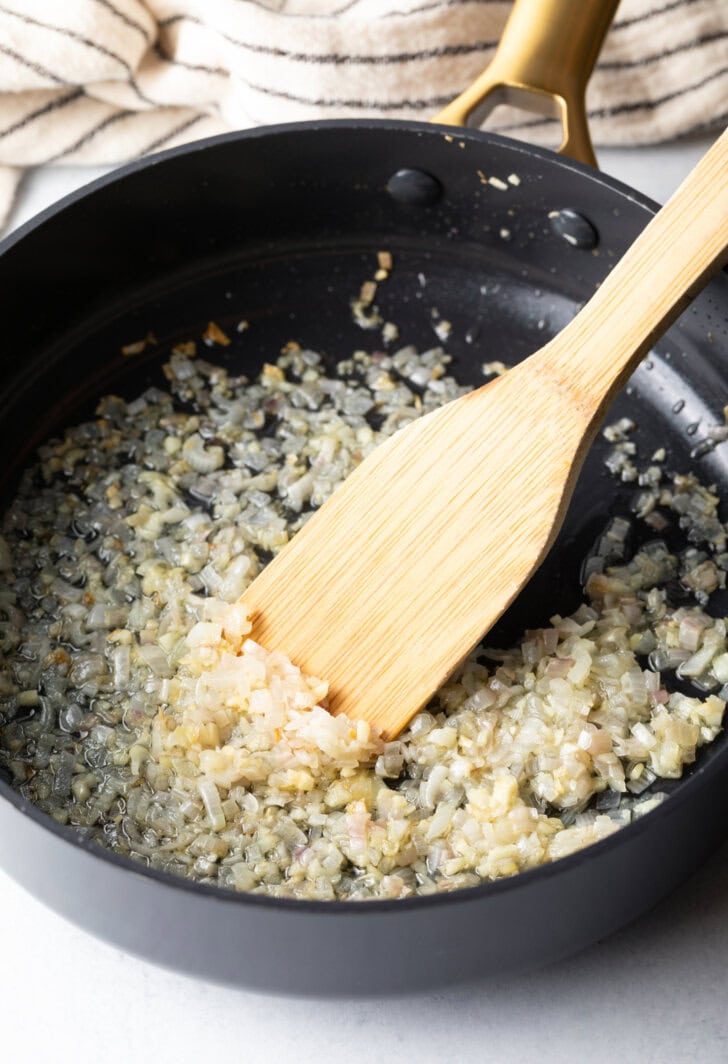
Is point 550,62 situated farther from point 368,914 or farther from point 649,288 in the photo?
point 368,914

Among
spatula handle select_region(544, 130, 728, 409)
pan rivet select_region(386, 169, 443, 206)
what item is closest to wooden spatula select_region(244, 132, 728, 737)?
spatula handle select_region(544, 130, 728, 409)

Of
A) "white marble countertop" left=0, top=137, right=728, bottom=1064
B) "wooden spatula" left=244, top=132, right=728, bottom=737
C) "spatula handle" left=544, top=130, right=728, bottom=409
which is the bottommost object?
"white marble countertop" left=0, top=137, right=728, bottom=1064

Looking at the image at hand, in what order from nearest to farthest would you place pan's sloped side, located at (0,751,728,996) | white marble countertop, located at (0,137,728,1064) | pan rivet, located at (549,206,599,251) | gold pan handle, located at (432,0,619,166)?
pan's sloped side, located at (0,751,728,996) → white marble countertop, located at (0,137,728,1064) → gold pan handle, located at (432,0,619,166) → pan rivet, located at (549,206,599,251)

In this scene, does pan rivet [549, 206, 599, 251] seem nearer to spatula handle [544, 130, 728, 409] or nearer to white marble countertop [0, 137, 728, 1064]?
spatula handle [544, 130, 728, 409]

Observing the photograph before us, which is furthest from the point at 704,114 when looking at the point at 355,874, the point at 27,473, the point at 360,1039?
the point at 360,1039

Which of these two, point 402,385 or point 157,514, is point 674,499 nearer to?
point 402,385

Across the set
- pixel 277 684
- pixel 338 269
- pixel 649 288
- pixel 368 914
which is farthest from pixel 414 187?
pixel 368 914

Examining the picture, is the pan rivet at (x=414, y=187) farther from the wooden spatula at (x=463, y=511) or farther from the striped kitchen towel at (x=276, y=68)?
the wooden spatula at (x=463, y=511)

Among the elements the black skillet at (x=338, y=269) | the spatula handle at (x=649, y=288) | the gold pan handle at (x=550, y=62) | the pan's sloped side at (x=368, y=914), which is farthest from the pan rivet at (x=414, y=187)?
the pan's sloped side at (x=368, y=914)
